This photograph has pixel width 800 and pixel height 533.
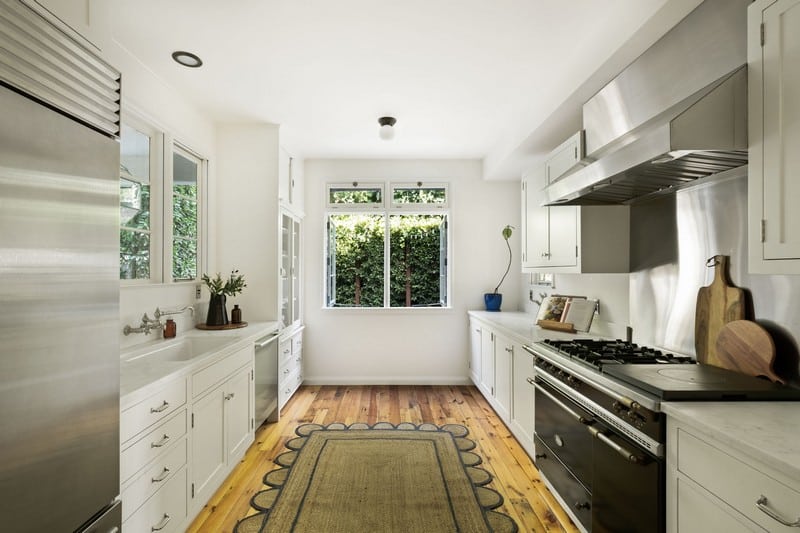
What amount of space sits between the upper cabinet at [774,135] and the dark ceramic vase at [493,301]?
3455 mm

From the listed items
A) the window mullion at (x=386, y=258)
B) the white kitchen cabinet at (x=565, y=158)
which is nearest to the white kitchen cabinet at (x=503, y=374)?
the white kitchen cabinet at (x=565, y=158)

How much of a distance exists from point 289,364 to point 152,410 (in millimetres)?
2530

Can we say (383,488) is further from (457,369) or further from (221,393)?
(457,369)

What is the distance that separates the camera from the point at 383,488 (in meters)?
2.66

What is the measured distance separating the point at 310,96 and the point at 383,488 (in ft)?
9.29

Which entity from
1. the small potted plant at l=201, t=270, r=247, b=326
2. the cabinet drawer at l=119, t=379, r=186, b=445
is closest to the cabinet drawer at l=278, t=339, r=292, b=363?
the small potted plant at l=201, t=270, r=247, b=326

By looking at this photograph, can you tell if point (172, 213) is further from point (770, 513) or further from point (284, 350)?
point (770, 513)

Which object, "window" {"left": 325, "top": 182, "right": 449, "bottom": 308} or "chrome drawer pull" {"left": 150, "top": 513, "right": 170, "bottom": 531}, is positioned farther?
"window" {"left": 325, "top": 182, "right": 449, "bottom": 308}

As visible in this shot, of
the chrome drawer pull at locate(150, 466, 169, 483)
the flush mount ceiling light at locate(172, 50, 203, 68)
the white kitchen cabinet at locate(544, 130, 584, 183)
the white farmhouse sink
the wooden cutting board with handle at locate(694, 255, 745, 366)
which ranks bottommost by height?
the chrome drawer pull at locate(150, 466, 169, 483)

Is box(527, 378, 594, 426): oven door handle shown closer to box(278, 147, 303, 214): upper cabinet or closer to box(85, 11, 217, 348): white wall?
box(85, 11, 217, 348): white wall

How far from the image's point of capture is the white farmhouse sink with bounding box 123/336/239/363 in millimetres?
2627

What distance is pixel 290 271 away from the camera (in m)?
4.48

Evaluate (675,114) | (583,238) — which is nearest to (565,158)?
(583,238)

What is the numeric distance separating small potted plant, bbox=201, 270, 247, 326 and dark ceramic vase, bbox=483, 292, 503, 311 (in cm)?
267
